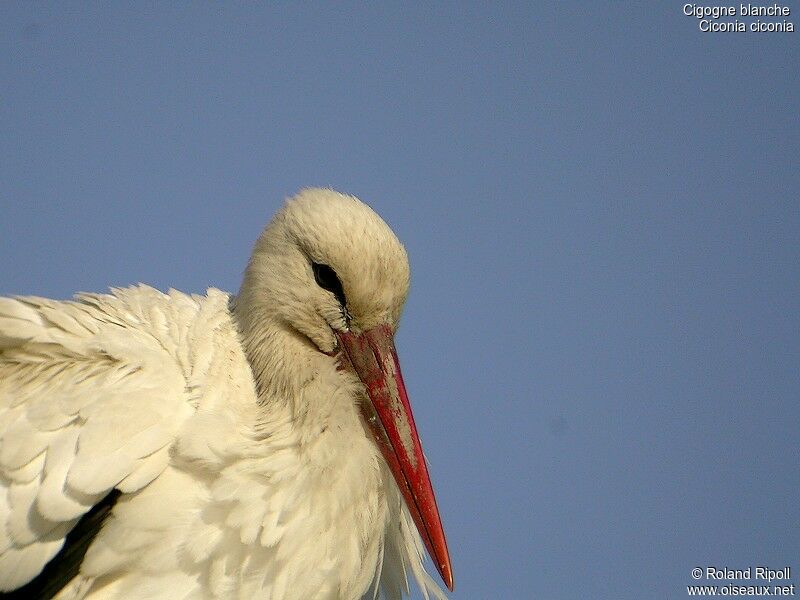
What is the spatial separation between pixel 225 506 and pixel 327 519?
0.94ft

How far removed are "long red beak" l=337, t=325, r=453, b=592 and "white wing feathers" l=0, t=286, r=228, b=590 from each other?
1.40ft

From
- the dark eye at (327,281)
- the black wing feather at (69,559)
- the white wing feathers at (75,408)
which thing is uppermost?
the dark eye at (327,281)

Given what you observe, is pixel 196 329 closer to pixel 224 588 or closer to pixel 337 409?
pixel 337 409

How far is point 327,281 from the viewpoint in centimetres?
294

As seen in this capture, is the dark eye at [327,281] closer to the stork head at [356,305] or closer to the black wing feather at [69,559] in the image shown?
the stork head at [356,305]

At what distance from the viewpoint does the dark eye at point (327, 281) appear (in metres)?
2.93

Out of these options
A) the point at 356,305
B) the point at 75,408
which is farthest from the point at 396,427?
the point at 75,408

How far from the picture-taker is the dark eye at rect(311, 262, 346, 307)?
115 inches

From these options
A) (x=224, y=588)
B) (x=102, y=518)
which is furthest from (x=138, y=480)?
(x=224, y=588)

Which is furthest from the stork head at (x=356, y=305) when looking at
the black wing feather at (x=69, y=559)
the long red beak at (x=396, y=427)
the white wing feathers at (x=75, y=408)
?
the black wing feather at (x=69, y=559)

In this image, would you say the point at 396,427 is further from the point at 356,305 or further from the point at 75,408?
the point at 75,408

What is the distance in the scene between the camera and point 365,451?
288cm

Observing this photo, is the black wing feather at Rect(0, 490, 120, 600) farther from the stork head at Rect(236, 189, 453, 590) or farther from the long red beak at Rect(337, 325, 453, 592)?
the long red beak at Rect(337, 325, 453, 592)

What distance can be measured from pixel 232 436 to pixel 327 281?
52cm
